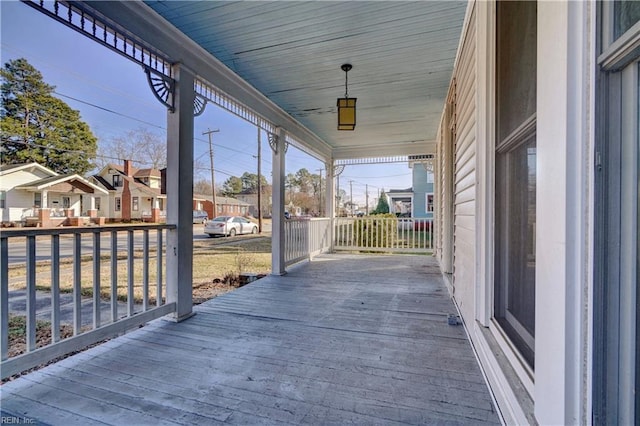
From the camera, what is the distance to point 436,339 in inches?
90.4

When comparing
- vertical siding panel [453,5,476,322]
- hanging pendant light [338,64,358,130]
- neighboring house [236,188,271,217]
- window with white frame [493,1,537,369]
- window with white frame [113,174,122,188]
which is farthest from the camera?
neighboring house [236,188,271,217]

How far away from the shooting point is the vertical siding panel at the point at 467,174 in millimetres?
2248

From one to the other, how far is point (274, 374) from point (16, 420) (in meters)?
1.23

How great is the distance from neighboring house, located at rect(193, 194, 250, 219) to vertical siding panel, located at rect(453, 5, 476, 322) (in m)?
12.3

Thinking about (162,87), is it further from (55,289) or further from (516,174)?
(516,174)

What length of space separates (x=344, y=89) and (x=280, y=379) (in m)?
3.43

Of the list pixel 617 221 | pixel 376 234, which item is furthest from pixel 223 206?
pixel 617 221

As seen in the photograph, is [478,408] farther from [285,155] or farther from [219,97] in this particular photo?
[285,155]

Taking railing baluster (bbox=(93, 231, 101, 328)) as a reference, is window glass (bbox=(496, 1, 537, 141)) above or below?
above

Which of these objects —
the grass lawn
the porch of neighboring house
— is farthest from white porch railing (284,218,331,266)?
the porch of neighboring house

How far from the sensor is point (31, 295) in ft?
5.93

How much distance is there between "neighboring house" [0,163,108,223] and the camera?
197cm

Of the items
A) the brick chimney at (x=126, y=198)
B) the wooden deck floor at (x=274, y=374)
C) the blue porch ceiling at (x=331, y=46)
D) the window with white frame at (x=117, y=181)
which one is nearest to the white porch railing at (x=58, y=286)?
the wooden deck floor at (x=274, y=374)

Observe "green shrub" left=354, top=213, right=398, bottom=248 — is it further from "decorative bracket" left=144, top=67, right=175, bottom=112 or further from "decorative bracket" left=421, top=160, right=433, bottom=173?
"decorative bracket" left=144, top=67, right=175, bottom=112
